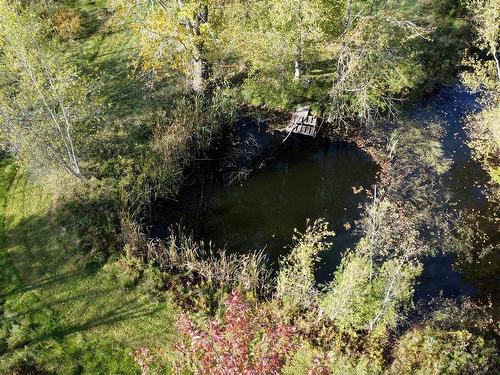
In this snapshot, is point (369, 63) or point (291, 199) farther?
point (369, 63)

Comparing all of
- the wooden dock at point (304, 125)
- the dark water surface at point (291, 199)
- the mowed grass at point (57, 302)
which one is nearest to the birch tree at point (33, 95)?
the mowed grass at point (57, 302)

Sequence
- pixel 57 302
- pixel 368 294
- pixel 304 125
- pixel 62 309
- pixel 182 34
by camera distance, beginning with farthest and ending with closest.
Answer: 1. pixel 304 125
2. pixel 182 34
3. pixel 57 302
4. pixel 62 309
5. pixel 368 294

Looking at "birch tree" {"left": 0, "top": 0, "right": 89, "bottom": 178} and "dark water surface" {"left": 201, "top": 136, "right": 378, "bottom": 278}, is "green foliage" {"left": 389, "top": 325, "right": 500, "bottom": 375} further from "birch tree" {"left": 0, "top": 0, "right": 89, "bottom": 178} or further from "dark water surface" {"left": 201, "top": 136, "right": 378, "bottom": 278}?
"birch tree" {"left": 0, "top": 0, "right": 89, "bottom": 178}

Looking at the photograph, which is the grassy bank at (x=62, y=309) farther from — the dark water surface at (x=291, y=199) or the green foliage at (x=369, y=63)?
the green foliage at (x=369, y=63)

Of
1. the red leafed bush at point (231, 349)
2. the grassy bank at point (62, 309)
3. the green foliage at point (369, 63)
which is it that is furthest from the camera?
the green foliage at point (369, 63)

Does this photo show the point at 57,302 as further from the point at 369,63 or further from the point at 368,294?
the point at 369,63

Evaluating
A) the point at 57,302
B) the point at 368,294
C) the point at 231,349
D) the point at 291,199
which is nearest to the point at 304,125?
the point at 291,199
